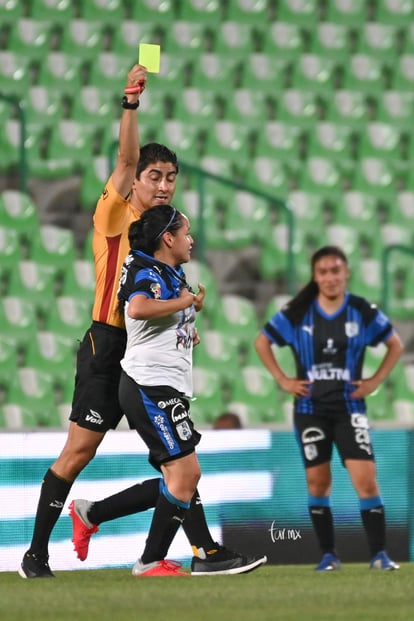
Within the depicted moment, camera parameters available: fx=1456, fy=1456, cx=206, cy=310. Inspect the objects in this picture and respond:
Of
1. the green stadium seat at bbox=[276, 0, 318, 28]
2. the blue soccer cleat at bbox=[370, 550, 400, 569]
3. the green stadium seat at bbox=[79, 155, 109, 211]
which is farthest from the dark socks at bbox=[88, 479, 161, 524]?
the green stadium seat at bbox=[276, 0, 318, 28]

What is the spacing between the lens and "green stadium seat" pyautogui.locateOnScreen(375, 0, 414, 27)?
14297mm

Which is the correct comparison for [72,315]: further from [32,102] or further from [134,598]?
[134,598]

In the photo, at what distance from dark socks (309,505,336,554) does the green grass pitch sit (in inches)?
23.0

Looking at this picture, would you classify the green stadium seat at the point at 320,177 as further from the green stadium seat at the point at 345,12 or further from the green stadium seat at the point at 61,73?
the green stadium seat at the point at 61,73

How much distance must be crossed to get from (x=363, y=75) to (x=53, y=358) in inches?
194

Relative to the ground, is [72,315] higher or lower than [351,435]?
higher

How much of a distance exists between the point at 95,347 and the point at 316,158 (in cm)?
698

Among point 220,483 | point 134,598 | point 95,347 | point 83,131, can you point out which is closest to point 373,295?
point 83,131

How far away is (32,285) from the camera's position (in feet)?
35.1

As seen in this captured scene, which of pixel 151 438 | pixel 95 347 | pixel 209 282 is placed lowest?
pixel 151 438

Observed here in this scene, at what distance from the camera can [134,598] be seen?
5.33 metres

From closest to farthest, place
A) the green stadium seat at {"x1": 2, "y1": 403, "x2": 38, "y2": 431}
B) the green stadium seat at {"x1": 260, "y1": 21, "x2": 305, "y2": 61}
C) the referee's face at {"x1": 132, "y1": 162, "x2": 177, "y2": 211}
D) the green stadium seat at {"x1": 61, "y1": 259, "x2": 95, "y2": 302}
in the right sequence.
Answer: the referee's face at {"x1": 132, "y1": 162, "x2": 177, "y2": 211}
the green stadium seat at {"x1": 2, "y1": 403, "x2": 38, "y2": 431}
the green stadium seat at {"x1": 61, "y1": 259, "x2": 95, "y2": 302}
the green stadium seat at {"x1": 260, "y1": 21, "x2": 305, "y2": 61}

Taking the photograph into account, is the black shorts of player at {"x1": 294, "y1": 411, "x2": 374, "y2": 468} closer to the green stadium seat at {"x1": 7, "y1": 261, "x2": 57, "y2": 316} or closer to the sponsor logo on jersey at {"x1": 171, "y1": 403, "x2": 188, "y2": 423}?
the sponsor logo on jersey at {"x1": 171, "y1": 403, "x2": 188, "y2": 423}

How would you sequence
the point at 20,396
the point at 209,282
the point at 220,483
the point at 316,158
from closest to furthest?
the point at 220,483 → the point at 20,396 → the point at 209,282 → the point at 316,158
